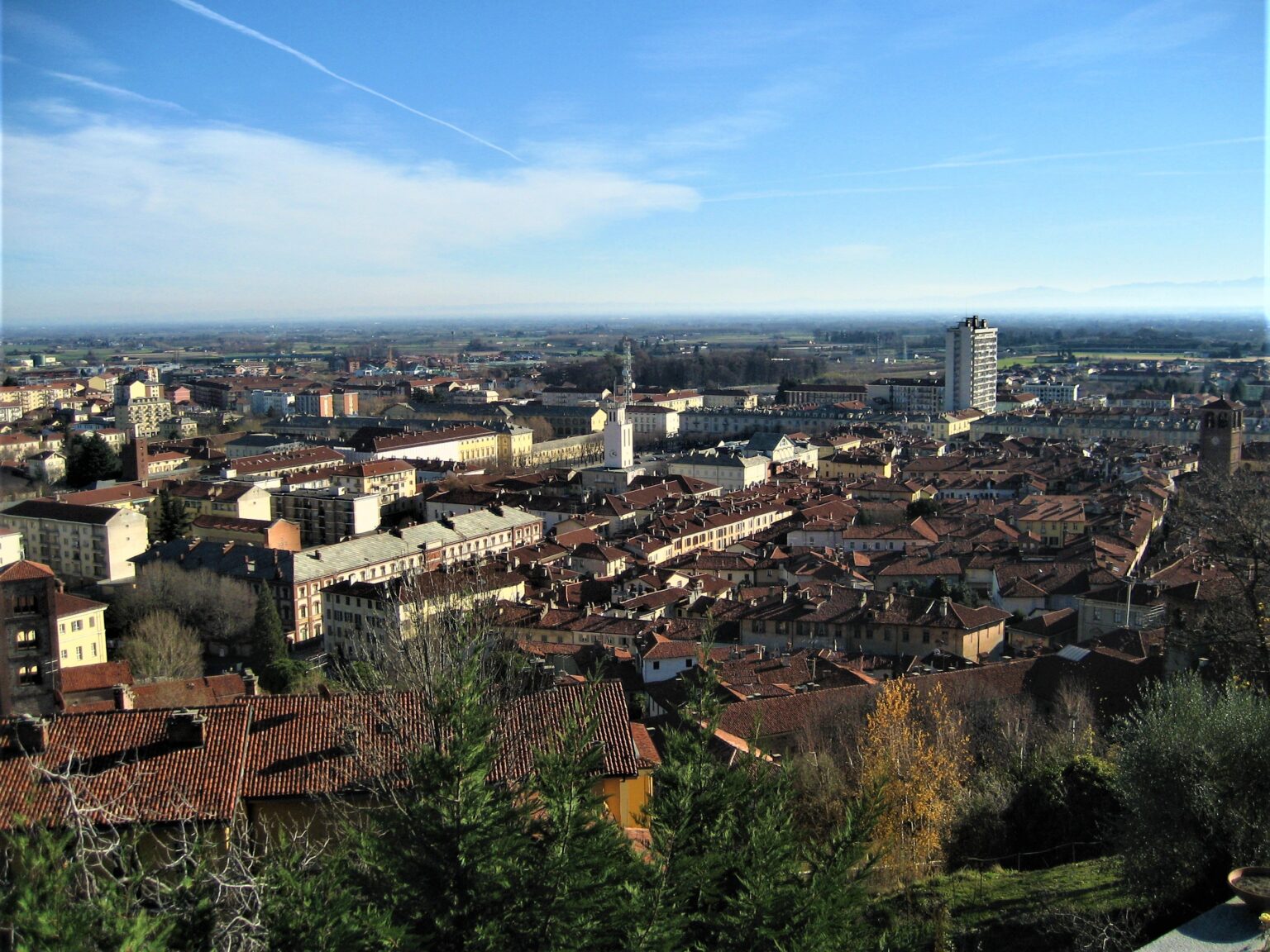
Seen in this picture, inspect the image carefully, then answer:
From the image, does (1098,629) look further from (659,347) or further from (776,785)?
(659,347)

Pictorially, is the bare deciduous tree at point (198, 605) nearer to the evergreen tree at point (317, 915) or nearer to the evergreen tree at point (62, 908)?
the evergreen tree at point (317, 915)

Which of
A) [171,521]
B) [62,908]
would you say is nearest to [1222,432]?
[171,521]

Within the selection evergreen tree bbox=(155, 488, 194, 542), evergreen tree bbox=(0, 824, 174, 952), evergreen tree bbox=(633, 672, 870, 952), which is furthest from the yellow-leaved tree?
evergreen tree bbox=(155, 488, 194, 542)

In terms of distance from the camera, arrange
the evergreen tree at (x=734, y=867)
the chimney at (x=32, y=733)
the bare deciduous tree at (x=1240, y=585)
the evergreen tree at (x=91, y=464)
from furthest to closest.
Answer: the evergreen tree at (x=91, y=464)
the bare deciduous tree at (x=1240, y=585)
the chimney at (x=32, y=733)
the evergreen tree at (x=734, y=867)

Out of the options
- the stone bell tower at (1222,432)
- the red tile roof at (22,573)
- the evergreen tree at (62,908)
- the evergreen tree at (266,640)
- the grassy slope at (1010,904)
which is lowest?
the evergreen tree at (266,640)

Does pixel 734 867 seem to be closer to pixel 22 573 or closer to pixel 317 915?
pixel 317 915

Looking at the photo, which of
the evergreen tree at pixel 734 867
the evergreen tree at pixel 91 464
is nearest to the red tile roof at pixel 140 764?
the evergreen tree at pixel 734 867

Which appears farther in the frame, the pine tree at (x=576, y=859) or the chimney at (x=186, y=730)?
the chimney at (x=186, y=730)
